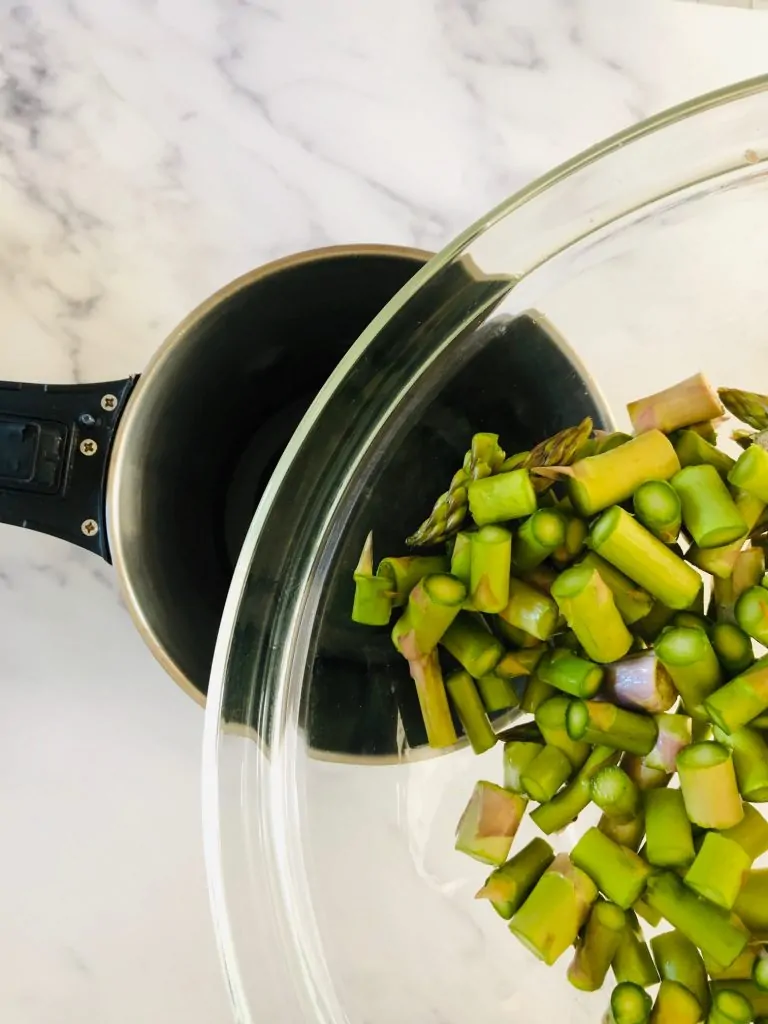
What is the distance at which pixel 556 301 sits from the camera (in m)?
0.65

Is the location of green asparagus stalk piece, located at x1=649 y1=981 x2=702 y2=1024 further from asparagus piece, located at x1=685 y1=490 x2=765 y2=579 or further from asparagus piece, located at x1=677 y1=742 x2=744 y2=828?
asparagus piece, located at x1=685 y1=490 x2=765 y2=579

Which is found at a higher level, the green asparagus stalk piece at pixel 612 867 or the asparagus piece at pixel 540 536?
the asparagus piece at pixel 540 536

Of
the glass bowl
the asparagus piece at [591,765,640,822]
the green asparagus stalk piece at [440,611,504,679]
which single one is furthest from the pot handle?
the asparagus piece at [591,765,640,822]

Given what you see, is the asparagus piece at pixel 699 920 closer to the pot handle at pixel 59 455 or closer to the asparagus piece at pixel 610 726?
the asparagus piece at pixel 610 726

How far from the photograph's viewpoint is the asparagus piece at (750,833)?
0.54 meters

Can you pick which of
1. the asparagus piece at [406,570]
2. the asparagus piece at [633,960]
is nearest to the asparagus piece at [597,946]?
the asparagus piece at [633,960]

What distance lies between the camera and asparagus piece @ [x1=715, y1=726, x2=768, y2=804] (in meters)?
0.53

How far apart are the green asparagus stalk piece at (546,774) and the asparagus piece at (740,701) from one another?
0.09 metres

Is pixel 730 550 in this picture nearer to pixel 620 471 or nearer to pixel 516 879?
pixel 620 471

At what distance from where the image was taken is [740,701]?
522mm

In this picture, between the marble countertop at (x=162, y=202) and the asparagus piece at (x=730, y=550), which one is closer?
the asparagus piece at (x=730, y=550)

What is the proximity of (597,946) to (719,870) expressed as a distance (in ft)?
0.32

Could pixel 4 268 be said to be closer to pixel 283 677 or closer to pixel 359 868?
pixel 283 677

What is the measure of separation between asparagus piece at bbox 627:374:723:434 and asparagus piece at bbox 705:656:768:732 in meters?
0.15
